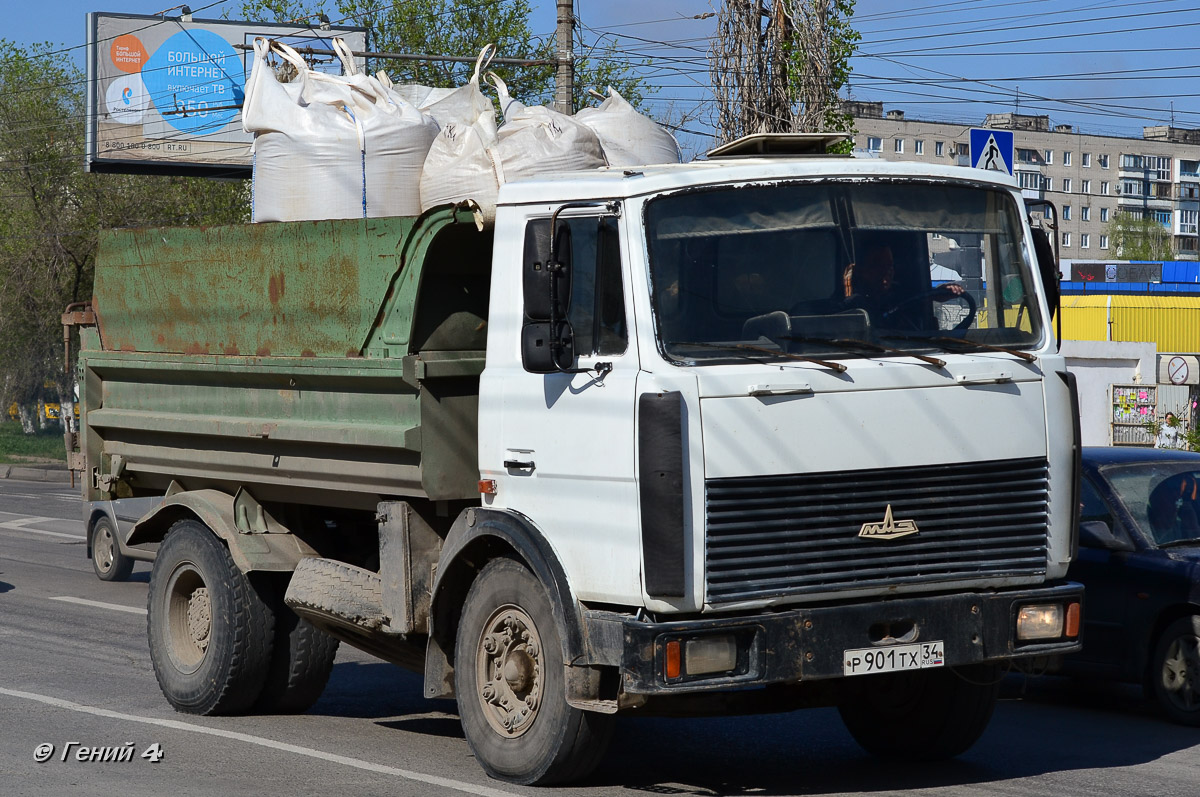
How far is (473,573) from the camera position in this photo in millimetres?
6379

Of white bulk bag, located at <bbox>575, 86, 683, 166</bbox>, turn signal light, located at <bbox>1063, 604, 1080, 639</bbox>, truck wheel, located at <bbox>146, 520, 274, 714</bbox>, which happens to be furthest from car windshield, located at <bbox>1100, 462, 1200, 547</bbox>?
truck wheel, located at <bbox>146, 520, 274, 714</bbox>

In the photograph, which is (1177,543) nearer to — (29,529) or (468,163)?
(468,163)

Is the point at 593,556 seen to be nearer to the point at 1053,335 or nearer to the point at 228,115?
the point at 1053,335

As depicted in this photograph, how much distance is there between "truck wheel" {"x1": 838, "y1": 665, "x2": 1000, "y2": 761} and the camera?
6.61m

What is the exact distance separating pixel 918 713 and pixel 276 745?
3.05m

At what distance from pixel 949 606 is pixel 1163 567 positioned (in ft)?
8.46

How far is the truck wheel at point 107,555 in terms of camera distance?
14250mm

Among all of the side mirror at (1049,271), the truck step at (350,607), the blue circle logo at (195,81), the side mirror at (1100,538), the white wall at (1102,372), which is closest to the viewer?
the side mirror at (1049,271)

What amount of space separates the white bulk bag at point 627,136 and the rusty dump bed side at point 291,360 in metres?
1.42

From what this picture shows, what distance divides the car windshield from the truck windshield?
8.10 feet

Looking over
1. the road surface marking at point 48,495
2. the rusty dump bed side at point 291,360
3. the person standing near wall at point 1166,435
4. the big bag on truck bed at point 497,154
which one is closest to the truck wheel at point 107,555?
the rusty dump bed side at point 291,360

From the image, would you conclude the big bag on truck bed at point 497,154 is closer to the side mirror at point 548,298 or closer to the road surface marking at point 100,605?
the side mirror at point 548,298

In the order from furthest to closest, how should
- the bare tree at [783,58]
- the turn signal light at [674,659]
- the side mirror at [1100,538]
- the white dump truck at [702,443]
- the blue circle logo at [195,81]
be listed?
the blue circle logo at [195,81], the bare tree at [783,58], the side mirror at [1100,538], the white dump truck at [702,443], the turn signal light at [674,659]

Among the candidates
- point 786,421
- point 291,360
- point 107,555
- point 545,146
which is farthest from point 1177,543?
point 107,555
